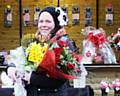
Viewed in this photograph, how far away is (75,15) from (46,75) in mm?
6003

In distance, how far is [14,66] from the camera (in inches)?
148

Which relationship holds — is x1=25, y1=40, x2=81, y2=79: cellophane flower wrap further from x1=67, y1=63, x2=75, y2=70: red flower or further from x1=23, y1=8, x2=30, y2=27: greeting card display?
x1=23, y1=8, x2=30, y2=27: greeting card display

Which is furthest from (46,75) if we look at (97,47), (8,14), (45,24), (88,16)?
(8,14)

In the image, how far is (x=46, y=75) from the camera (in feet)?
11.6

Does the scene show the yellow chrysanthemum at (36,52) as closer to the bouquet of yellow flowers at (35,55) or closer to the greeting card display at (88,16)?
the bouquet of yellow flowers at (35,55)

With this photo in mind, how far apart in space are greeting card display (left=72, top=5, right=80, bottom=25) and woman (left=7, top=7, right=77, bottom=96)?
221 inches

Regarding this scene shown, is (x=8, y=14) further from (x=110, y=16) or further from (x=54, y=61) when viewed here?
(x=54, y=61)

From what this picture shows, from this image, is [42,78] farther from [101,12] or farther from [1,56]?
[101,12]

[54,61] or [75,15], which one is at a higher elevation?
[75,15]

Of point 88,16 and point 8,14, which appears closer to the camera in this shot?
point 88,16

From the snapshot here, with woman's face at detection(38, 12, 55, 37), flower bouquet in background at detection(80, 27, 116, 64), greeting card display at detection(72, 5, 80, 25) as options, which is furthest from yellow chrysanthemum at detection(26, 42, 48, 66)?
greeting card display at detection(72, 5, 80, 25)

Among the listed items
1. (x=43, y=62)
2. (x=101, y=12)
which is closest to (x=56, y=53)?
(x=43, y=62)

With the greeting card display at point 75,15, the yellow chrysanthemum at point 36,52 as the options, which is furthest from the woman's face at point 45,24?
the greeting card display at point 75,15

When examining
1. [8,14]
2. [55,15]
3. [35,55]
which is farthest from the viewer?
[8,14]
